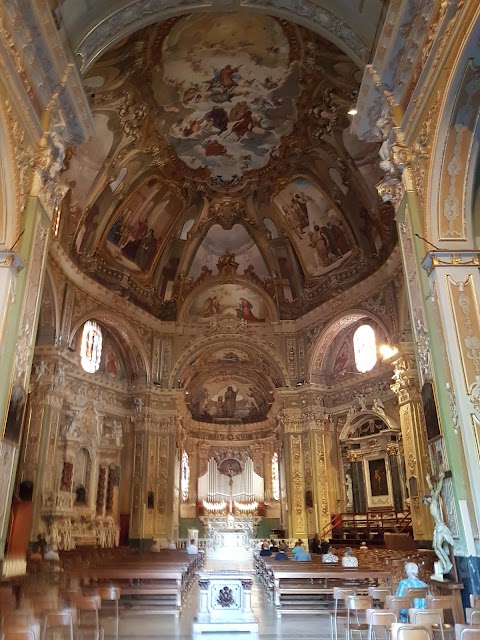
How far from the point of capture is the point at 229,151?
21625 mm

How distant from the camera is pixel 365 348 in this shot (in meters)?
22.7

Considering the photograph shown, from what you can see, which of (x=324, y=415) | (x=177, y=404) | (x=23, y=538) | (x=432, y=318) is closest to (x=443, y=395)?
(x=432, y=318)

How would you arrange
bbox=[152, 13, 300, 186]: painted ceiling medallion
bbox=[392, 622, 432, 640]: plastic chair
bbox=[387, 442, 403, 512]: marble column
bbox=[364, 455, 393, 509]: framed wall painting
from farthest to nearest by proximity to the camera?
1. bbox=[364, 455, 393, 509]: framed wall painting
2. bbox=[387, 442, 403, 512]: marble column
3. bbox=[152, 13, 300, 186]: painted ceiling medallion
4. bbox=[392, 622, 432, 640]: plastic chair

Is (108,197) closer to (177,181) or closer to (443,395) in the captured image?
(177,181)

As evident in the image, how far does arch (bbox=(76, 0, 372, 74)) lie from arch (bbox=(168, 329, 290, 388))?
1487 centimetres

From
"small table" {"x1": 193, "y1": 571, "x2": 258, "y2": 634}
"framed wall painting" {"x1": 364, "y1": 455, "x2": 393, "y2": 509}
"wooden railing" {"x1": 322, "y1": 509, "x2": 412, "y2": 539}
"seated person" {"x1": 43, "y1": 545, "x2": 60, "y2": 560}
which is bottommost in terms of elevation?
"small table" {"x1": 193, "y1": 571, "x2": 258, "y2": 634}

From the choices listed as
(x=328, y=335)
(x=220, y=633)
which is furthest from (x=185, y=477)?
(x=220, y=633)

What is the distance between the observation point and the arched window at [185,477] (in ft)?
100

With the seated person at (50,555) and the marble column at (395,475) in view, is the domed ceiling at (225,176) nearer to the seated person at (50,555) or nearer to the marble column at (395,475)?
the marble column at (395,475)

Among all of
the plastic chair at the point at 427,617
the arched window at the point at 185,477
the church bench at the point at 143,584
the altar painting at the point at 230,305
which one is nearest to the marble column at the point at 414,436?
the church bench at the point at 143,584

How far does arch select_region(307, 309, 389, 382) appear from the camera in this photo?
22208mm

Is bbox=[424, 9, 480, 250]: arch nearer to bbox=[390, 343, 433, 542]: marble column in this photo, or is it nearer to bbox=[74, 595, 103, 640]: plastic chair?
bbox=[74, 595, 103, 640]: plastic chair

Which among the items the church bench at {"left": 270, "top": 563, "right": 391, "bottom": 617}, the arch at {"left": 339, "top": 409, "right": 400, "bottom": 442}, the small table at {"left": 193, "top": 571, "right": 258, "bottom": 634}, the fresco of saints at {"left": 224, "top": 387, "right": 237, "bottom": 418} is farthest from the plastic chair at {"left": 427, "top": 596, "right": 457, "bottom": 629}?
the fresco of saints at {"left": 224, "top": 387, "right": 237, "bottom": 418}

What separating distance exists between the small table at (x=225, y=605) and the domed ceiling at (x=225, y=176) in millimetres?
13883
